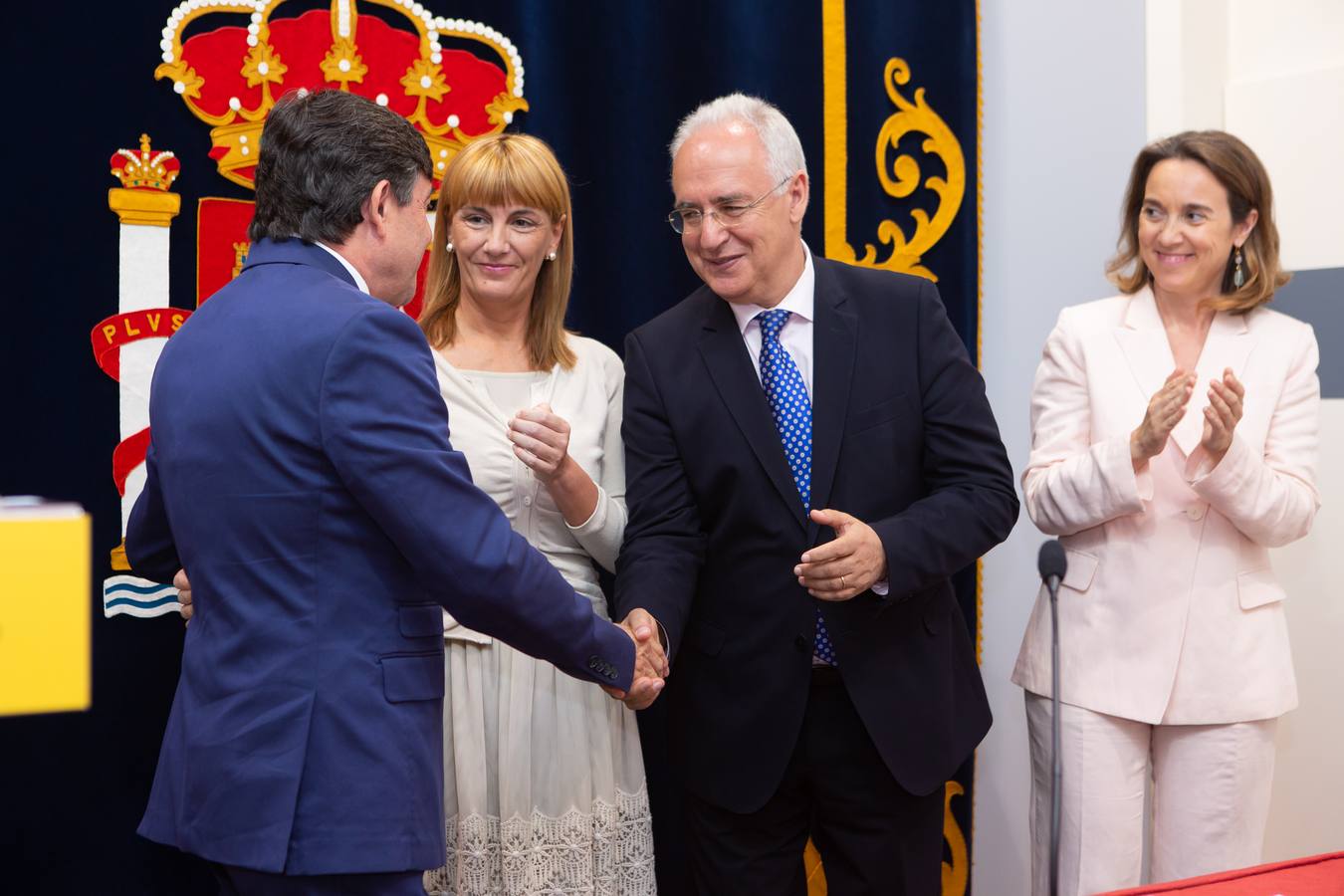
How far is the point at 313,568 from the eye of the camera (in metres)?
1.60

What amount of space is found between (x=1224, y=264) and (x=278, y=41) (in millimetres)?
1948

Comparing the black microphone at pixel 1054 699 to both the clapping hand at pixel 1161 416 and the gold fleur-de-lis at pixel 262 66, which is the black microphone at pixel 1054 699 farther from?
the gold fleur-de-lis at pixel 262 66

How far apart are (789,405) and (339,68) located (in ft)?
3.86

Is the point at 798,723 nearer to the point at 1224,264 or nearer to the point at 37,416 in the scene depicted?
the point at 1224,264

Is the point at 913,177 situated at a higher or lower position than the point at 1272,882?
higher

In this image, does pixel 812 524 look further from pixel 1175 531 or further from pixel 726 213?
pixel 1175 531

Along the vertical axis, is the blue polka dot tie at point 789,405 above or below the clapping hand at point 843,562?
above

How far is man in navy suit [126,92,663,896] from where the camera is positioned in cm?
157

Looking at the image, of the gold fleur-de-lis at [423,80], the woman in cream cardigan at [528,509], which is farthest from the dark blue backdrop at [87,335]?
the woman in cream cardigan at [528,509]

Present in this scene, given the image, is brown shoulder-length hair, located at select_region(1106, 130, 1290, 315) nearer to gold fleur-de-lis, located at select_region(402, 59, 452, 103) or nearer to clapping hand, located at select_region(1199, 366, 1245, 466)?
clapping hand, located at select_region(1199, 366, 1245, 466)

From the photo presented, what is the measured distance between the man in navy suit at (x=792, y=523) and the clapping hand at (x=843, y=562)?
7 cm

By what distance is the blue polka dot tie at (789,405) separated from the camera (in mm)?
2217

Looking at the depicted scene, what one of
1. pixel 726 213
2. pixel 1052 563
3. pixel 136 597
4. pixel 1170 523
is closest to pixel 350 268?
pixel 726 213

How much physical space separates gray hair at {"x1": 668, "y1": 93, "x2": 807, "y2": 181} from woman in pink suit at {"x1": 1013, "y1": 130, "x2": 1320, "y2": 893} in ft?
2.36
